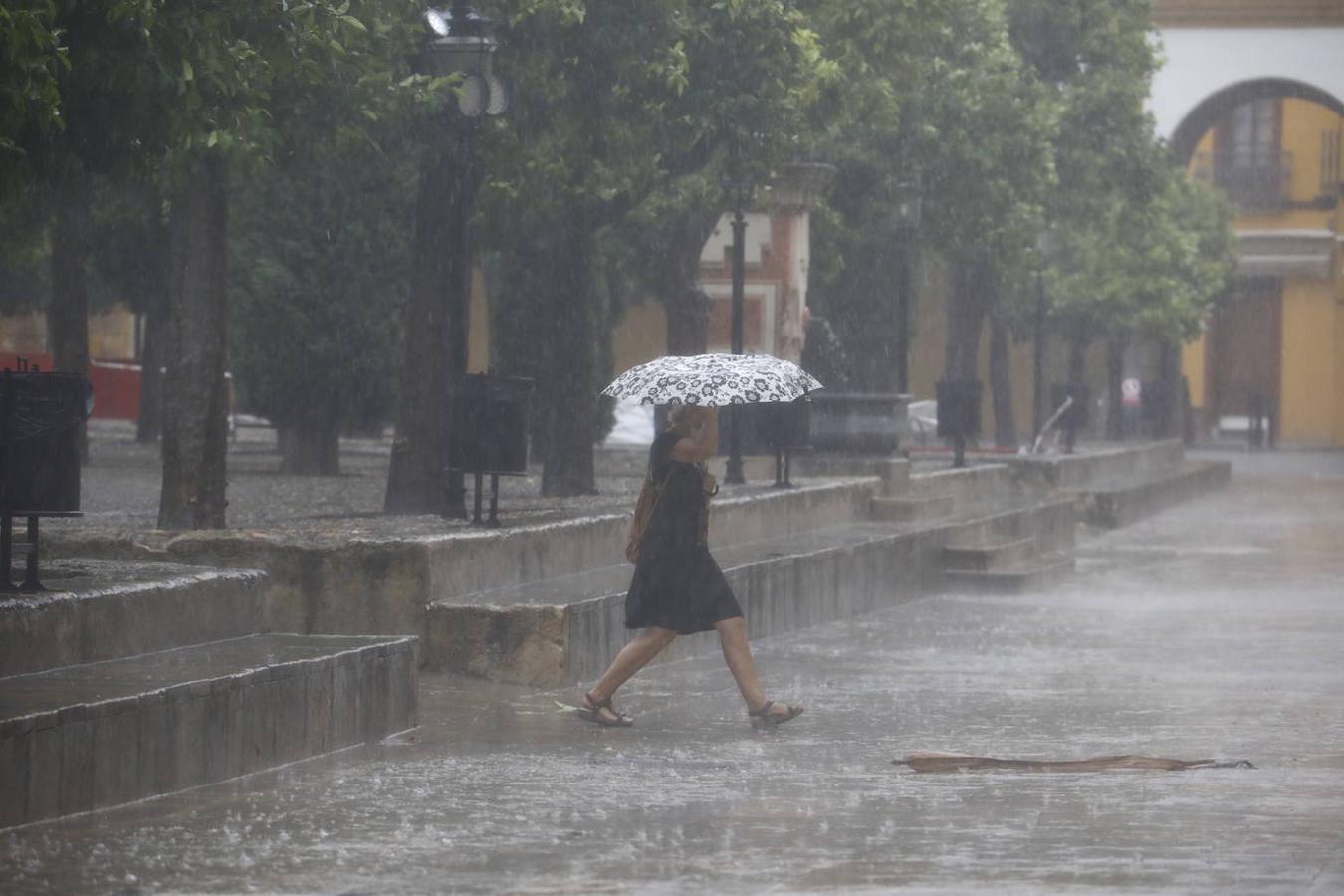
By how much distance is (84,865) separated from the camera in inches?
328

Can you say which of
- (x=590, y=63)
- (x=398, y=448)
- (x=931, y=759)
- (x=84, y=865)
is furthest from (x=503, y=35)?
(x=84, y=865)

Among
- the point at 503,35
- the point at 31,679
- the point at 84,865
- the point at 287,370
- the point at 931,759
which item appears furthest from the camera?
the point at 287,370

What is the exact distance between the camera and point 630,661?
1244cm

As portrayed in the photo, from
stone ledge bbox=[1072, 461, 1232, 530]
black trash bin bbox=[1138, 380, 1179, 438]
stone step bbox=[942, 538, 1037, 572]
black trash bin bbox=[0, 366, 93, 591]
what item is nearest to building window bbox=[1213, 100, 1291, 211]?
black trash bin bbox=[1138, 380, 1179, 438]

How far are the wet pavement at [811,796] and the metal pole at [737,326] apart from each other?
6.10 metres

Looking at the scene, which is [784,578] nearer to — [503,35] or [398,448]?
[398,448]

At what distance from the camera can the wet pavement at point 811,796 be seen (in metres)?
8.29

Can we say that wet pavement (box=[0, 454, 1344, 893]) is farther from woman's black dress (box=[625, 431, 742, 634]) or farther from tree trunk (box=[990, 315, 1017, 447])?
tree trunk (box=[990, 315, 1017, 447])

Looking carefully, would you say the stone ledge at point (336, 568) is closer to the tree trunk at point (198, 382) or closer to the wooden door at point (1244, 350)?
the tree trunk at point (198, 382)

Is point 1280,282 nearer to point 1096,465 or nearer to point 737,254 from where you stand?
point 1096,465

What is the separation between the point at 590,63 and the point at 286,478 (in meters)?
5.78

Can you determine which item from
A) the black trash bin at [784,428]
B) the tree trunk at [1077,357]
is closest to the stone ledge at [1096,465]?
the tree trunk at [1077,357]

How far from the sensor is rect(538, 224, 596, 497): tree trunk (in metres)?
22.2

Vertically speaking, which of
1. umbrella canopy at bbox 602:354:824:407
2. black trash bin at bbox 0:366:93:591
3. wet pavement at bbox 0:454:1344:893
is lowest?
wet pavement at bbox 0:454:1344:893
